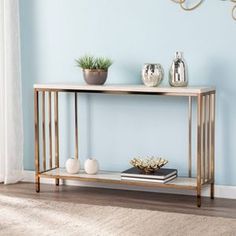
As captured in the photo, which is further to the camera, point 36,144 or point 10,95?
point 10,95

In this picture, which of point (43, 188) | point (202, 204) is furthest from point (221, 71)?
point (43, 188)

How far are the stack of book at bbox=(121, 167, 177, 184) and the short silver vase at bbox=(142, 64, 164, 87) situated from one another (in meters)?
0.58

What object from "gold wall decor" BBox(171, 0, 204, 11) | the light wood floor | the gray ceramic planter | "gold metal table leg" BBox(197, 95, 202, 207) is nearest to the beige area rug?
the light wood floor

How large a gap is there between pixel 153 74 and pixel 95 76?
1.31ft

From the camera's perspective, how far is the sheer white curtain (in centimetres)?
512

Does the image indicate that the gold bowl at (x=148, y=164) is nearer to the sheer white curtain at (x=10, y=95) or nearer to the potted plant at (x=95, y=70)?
the potted plant at (x=95, y=70)

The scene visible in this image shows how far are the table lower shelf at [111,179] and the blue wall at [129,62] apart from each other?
0.19m

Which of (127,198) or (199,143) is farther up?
(199,143)

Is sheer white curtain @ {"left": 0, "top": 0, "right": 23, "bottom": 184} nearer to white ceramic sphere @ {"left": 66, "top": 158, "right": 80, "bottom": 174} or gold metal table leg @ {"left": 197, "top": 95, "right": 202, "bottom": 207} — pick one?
white ceramic sphere @ {"left": 66, "top": 158, "right": 80, "bottom": 174}

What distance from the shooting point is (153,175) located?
14.9 ft

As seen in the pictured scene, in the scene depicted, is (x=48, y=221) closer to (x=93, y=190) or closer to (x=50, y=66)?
(x=93, y=190)

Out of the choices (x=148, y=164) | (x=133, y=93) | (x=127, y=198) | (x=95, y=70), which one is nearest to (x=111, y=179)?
(x=127, y=198)

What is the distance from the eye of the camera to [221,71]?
4.62m

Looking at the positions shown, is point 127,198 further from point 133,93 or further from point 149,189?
point 133,93
